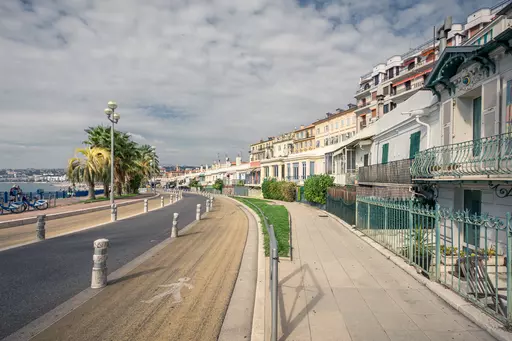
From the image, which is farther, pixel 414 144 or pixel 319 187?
pixel 319 187

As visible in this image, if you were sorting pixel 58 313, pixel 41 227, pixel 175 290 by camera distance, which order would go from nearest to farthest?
1. pixel 58 313
2. pixel 175 290
3. pixel 41 227

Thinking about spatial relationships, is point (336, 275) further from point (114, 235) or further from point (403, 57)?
point (403, 57)

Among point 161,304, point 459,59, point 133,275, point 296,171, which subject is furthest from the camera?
point 296,171

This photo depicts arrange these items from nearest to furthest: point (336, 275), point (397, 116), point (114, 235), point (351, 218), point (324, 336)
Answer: point (324, 336), point (336, 275), point (114, 235), point (351, 218), point (397, 116)

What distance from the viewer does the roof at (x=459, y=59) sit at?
7.67 m

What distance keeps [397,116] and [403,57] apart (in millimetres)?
35575

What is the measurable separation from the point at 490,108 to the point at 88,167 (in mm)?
34461

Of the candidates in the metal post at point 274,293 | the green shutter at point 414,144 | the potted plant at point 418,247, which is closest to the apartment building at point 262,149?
the green shutter at point 414,144

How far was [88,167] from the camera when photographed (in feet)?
105

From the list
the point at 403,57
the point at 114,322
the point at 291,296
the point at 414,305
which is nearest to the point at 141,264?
the point at 114,322

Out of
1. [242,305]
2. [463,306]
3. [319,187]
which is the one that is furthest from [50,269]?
[319,187]

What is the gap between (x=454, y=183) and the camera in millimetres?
9266

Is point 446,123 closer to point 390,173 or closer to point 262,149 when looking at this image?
point 390,173

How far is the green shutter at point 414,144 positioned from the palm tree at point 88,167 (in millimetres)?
31070
